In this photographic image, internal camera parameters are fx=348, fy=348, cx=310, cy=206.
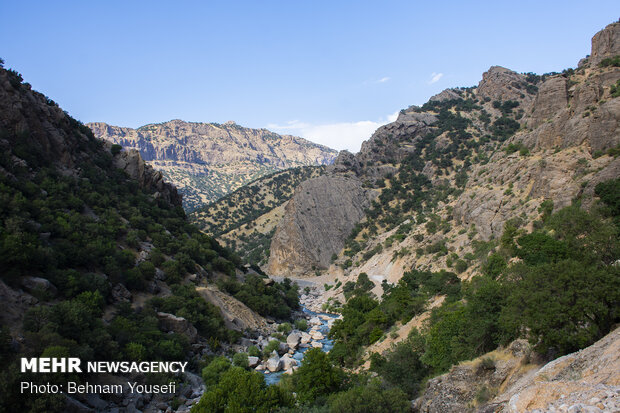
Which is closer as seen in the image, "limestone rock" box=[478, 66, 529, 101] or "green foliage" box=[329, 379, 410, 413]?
"green foliage" box=[329, 379, 410, 413]

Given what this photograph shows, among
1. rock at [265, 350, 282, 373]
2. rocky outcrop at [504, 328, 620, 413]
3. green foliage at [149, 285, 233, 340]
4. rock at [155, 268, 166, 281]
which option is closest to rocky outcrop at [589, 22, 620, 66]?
rocky outcrop at [504, 328, 620, 413]

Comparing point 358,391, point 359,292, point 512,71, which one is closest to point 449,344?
point 358,391

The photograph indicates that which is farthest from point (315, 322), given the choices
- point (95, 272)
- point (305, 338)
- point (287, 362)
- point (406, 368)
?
point (95, 272)

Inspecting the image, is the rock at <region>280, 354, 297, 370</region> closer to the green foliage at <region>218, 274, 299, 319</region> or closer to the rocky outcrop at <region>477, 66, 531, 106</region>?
the green foliage at <region>218, 274, 299, 319</region>

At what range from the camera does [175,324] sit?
1299 inches

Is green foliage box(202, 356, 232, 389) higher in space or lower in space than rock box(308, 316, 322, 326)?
higher

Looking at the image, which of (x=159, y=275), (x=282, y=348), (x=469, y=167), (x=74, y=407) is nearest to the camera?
(x=74, y=407)

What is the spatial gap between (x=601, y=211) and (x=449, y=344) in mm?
14188

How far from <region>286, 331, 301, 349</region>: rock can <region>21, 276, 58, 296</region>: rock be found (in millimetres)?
23574

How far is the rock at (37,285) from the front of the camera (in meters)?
25.0

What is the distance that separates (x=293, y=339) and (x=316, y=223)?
6496cm

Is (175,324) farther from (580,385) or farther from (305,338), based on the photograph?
(580,385)

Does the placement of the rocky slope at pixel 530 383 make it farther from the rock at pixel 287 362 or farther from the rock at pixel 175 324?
the rock at pixel 175 324

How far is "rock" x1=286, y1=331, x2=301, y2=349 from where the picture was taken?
39.5 m
